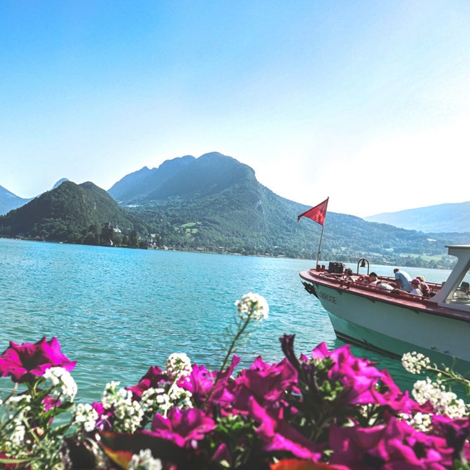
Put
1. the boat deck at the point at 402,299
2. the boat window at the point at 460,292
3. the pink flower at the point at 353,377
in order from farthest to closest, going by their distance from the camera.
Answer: the boat window at the point at 460,292 < the boat deck at the point at 402,299 < the pink flower at the point at 353,377

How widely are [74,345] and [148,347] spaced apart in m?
2.13

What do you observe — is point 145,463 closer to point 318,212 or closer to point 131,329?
point 131,329

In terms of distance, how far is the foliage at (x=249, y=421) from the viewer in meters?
1.17

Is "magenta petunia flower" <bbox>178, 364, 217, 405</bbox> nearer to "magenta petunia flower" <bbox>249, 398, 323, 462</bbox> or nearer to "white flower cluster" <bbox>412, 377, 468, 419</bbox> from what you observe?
"magenta petunia flower" <bbox>249, 398, 323, 462</bbox>

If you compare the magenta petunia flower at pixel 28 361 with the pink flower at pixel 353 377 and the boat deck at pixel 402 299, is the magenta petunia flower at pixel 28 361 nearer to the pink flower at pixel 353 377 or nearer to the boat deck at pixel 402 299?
the pink flower at pixel 353 377

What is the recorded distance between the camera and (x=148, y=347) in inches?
521

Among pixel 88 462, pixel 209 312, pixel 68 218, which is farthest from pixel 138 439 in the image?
pixel 68 218

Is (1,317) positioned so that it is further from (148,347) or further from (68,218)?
(68,218)

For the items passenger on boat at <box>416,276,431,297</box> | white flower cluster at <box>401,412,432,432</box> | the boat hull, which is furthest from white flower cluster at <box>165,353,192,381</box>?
passenger on boat at <box>416,276,431,297</box>

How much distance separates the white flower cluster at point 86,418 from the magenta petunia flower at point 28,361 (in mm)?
303

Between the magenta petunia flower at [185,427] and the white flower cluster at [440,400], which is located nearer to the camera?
the magenta petunia flower at [185,427]

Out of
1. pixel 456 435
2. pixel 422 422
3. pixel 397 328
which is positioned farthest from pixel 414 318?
pixel 456 435

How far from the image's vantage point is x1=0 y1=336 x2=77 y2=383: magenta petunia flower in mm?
1777

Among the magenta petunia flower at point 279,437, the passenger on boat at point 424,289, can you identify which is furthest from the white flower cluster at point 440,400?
the passenger on boat at point 424,289
